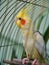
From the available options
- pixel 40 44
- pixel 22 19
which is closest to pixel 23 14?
pixel 22 19

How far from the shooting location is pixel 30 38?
836mm

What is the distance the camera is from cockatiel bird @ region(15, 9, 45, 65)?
0.84 meters

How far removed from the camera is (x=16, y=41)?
0.91 meters

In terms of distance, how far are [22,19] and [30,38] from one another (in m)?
0.08

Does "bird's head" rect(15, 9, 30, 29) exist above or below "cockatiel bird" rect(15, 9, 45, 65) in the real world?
above

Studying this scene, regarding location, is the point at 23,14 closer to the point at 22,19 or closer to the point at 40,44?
the point at 22,19

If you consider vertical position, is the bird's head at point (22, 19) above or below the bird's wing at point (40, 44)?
above

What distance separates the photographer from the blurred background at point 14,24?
2.76ft

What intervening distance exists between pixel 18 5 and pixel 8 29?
12 centimetres

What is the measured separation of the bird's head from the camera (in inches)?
32.9

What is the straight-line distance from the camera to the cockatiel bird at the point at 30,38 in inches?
33.1

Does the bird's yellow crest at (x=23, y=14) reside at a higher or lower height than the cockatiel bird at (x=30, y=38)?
higher

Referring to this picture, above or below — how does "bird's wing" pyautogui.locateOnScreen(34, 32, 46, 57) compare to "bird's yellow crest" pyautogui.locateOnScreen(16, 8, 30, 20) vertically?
below

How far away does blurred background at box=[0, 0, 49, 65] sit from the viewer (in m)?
0.84
